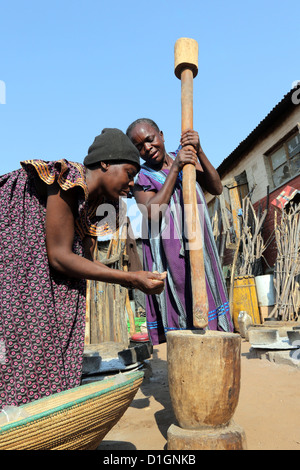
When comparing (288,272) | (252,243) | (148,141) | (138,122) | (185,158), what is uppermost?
(252,243)

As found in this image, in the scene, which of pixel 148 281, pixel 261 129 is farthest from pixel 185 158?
pixel 261 129

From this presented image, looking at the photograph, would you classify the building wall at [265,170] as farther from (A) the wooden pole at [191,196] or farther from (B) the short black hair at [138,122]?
(B) the short black hair at [138,122]

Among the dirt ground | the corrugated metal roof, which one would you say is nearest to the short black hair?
the dirt ground

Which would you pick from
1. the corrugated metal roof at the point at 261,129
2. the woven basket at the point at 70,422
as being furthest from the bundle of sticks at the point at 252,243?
the woven basket at the point at 70,422

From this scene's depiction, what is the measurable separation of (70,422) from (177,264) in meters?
1.28

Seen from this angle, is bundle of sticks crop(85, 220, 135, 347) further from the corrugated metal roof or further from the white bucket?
the corrugated metal roof

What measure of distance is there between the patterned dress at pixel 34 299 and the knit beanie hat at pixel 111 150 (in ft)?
0.35

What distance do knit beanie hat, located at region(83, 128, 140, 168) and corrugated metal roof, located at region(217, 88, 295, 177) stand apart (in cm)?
648

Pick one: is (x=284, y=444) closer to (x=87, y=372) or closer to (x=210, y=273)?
(x=210, y=273)

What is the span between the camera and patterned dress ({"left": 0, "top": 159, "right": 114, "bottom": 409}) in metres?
1.40

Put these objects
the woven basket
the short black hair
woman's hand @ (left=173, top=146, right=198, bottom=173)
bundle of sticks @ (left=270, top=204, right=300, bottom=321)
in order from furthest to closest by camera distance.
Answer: bundle of sticks @ (left=270, top=204, right=300, bottom=321) → the short black hair → woman's hand @ (left=173, top=146, right=198, bottom=173) → the woven basket

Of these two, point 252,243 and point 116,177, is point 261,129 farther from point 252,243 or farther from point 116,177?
point 116,177

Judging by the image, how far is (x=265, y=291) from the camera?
7340mm

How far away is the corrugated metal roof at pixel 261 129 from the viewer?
725 centimetres
